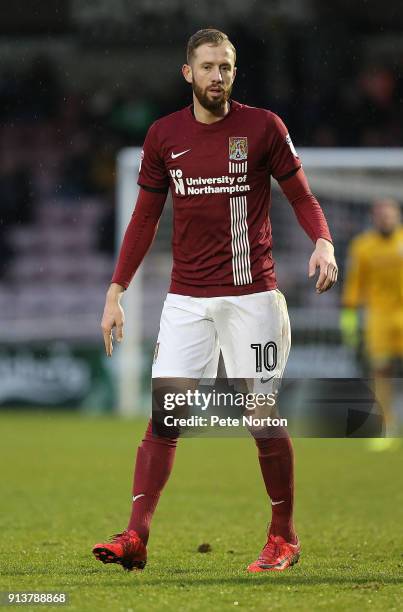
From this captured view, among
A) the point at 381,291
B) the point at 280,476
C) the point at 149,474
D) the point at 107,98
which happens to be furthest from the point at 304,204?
the point at 107,98

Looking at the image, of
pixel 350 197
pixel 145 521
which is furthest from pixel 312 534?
pixel 350 197

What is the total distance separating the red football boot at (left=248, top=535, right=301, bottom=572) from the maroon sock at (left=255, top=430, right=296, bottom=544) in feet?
0.11

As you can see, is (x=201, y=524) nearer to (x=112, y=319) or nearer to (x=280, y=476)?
(x=280, y=476)

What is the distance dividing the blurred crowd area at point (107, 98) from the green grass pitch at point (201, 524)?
6.02 m

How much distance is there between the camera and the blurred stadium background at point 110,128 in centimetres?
1456

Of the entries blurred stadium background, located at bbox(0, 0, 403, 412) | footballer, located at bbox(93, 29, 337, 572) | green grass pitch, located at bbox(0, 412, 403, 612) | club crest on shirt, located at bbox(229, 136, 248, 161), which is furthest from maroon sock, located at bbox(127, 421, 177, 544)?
blurred stadium background, located at bbox(0, 0, 403, 412)

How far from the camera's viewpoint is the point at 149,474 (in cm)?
493

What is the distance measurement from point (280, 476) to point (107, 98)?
539 inches

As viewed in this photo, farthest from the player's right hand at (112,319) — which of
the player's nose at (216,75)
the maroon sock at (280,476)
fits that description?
the player's nose at (216,75)

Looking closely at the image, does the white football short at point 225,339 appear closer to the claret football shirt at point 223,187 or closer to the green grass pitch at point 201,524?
the claret football shirt at point 223,187

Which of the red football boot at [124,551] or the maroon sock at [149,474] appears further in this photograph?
the maroon sock at [149,474]

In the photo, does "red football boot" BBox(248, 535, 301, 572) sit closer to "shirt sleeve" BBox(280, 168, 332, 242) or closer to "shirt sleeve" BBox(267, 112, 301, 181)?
"shirt sleeve" BBox(280, 168, 332, 242)

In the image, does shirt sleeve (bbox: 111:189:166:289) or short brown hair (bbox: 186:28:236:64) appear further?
shirt sleeve (bbox: 111:189:166:289)

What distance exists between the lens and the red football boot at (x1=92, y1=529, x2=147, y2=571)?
469cm
